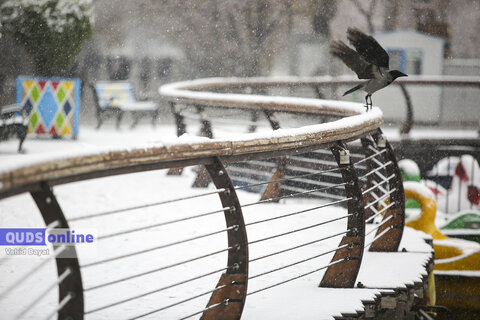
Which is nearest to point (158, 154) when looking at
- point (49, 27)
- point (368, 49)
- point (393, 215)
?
point (368, 49)

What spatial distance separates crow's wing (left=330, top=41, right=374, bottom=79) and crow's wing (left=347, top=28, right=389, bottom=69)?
0.11ft

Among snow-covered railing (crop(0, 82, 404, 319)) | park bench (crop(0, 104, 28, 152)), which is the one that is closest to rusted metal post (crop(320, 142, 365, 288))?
snow-covered railing (crop(0, 82, 404, 319))

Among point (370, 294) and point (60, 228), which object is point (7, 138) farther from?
point (60, 228)

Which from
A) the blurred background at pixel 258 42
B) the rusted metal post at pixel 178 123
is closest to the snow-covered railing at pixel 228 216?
the rusted metal post at pixel 178 123

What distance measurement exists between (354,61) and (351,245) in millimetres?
1112

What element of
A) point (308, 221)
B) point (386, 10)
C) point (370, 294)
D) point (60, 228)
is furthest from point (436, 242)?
point (386, 10)

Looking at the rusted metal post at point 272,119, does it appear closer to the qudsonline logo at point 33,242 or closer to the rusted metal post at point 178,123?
the qudsonline logo at point 33,242

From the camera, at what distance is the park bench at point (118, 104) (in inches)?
512

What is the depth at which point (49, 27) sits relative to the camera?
35.3 ft

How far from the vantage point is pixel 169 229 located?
4.18 metres

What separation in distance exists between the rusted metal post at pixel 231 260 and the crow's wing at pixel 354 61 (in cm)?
160

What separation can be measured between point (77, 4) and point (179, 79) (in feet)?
22.3

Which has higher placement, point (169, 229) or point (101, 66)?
point (101, 66)

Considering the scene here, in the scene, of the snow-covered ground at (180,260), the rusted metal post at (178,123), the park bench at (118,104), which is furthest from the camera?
the park bench at (118,104)
